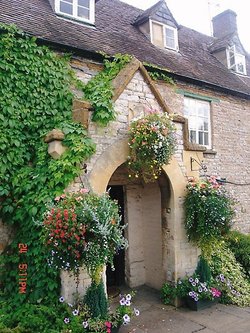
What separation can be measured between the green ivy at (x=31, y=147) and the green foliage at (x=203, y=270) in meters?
3.32

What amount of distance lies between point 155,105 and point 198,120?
398cm

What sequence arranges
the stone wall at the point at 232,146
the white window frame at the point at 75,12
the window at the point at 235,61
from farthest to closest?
the window at the point at 235,61 → the stone wall at the point at 232,146 → the white window frame at the point at 75,12

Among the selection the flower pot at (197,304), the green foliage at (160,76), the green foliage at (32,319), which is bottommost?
the flower pot at (197,304)

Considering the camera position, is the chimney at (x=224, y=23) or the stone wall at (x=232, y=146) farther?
the chimney at (x=224, y=23)

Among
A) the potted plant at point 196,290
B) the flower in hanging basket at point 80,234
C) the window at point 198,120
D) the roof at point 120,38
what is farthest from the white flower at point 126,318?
the window at point 198,120

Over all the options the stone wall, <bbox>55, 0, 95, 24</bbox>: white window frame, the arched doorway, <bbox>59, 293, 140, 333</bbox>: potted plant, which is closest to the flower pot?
the arched doorway

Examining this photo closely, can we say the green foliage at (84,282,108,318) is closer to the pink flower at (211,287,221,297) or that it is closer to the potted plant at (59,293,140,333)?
the potted plant at (59,293,140,333)

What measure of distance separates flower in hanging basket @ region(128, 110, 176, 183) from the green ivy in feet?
3.10

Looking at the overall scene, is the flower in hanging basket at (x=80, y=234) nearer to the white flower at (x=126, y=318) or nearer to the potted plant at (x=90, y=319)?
the potted plant at (x=90, y=319)

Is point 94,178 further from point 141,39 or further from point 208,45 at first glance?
point 208,45

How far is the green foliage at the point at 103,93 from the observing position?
5918mm

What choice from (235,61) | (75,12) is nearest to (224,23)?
(235,61)

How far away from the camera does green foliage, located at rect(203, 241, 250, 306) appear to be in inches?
280

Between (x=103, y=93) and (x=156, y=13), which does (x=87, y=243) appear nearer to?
(x=103, y=93)
